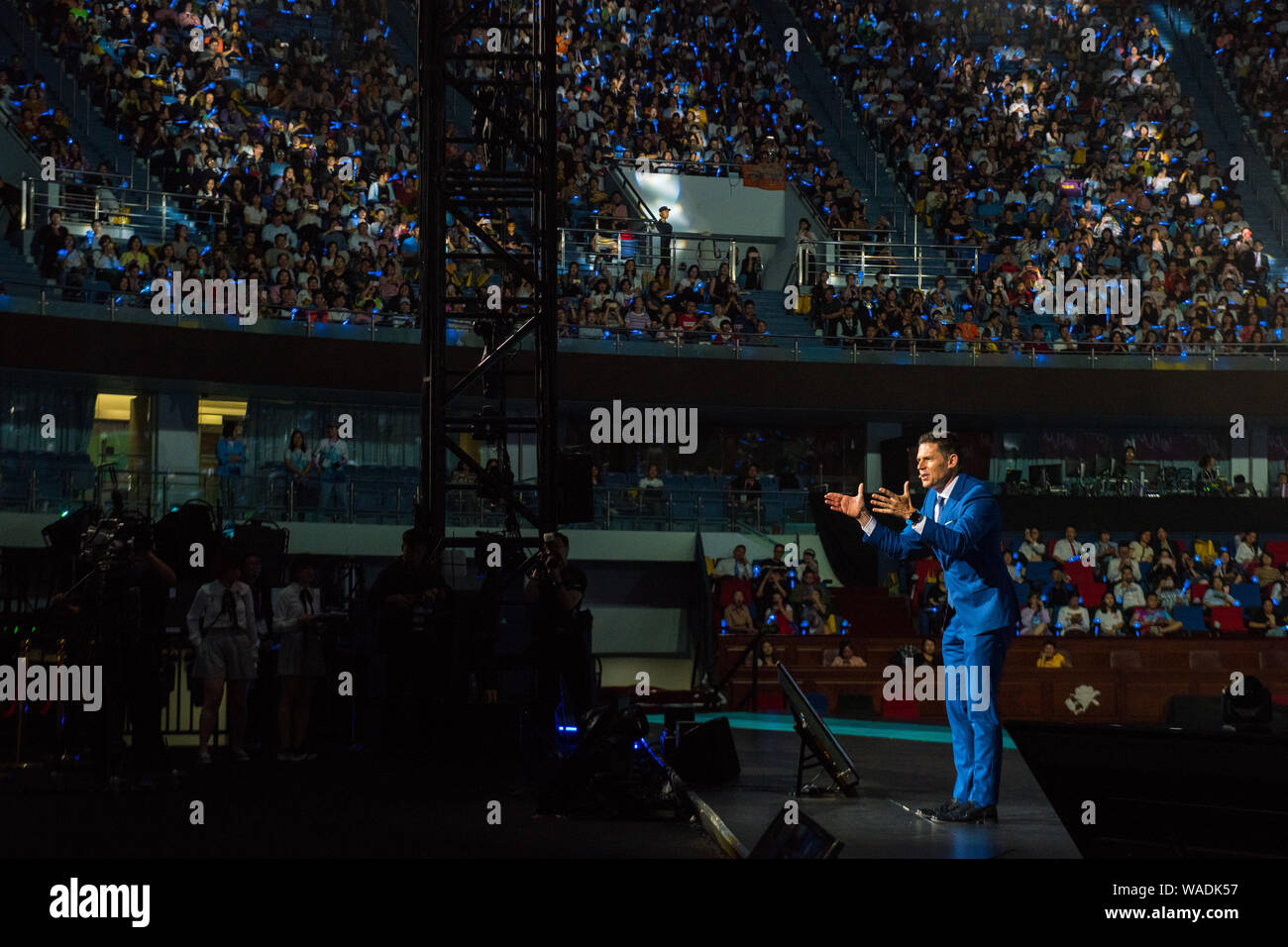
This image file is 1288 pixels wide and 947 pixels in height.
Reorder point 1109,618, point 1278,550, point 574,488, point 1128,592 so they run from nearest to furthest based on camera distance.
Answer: point 574,488 → point 1109,618 → point 1128,592 → point 1278,550

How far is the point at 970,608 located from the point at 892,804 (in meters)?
1.17

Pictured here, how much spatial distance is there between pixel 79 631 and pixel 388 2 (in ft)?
61.5

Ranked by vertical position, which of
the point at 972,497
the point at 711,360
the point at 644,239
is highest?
the point at 644,239

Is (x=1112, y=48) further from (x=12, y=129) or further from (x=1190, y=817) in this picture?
(x=1190, y=817)

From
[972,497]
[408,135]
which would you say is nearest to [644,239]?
[408,135]

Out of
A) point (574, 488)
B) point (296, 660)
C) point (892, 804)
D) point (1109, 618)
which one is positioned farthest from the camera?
point (1109, 618)

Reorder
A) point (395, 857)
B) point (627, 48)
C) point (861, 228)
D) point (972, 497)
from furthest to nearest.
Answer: point (627, 48)
point (861, 228)
point (972, 497)
point (395, 857)

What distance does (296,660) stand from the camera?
9.22m

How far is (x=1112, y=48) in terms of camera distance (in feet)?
84.2

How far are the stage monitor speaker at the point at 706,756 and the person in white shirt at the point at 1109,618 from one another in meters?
10.7

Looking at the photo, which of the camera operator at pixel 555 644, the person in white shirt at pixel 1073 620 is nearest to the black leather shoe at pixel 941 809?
the camera operator at pixel 555 644

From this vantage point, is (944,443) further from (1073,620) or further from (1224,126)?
(1224,126)

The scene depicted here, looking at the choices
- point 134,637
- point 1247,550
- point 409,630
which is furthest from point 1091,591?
point 134,637

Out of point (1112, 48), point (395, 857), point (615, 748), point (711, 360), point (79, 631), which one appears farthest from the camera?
point (1112, 48)
